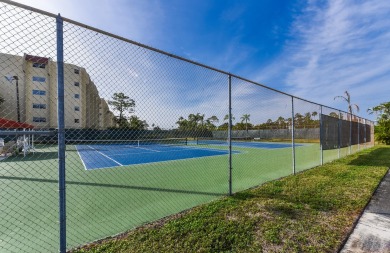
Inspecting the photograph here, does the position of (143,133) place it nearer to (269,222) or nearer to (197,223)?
(197,223)

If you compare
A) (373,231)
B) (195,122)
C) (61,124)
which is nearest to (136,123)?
(61,124)

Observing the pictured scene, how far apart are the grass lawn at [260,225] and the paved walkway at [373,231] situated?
0.12 m

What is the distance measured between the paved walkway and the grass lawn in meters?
0.12

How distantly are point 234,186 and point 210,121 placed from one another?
191 centimetres

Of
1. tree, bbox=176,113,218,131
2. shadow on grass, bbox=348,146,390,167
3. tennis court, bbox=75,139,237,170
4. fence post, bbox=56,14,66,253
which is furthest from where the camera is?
tennis court, bbox=75,139,237,170

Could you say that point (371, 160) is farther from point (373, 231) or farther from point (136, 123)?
point (136, 123)

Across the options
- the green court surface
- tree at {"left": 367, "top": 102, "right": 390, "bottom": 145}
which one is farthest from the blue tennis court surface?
tree at {"left": 367, "top": 102, "right": 390, "bottom": 145}

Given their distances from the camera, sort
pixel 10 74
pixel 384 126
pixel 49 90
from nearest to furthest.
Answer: pixel 49 90, pixel 10 74, pixel 384 126

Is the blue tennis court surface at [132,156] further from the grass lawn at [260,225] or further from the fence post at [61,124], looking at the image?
the fence post at [61,124]

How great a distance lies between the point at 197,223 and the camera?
3.34m

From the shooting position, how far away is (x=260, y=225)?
130 inches

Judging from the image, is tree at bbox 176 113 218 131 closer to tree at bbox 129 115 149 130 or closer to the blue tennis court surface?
tree at bbox 129 115 149 130

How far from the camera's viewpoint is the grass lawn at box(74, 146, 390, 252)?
2727 millimetres

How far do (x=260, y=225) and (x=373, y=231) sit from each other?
1.65m
